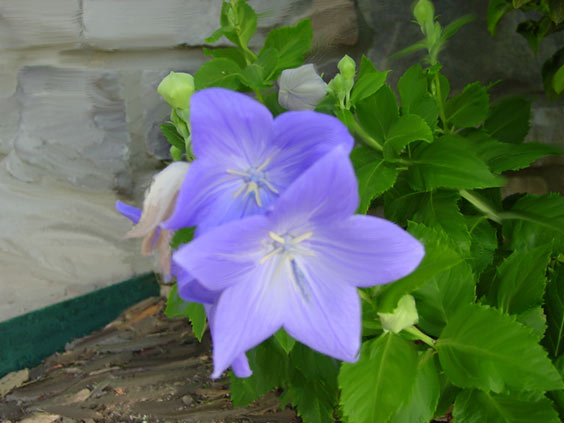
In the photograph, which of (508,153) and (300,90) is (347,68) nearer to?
(300,90)

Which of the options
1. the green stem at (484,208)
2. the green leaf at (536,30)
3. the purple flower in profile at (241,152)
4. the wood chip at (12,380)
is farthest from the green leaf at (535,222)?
the wood chip at (12,380)

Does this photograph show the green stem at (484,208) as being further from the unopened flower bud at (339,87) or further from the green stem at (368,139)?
the unopened flower bud at (339,87)

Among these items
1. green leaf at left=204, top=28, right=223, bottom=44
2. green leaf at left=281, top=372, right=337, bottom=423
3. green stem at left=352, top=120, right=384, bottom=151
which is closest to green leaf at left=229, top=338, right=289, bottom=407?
green leaf at left=281, top=372, right=337, bottom=423

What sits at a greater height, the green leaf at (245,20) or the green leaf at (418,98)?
the green leaf at (245,20)

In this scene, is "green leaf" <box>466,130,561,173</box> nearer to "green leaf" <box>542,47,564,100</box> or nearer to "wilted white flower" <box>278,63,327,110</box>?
"green leaf" <box>542,47,564,100</box>

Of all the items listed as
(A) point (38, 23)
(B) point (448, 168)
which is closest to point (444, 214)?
(B) point (448, 168)
